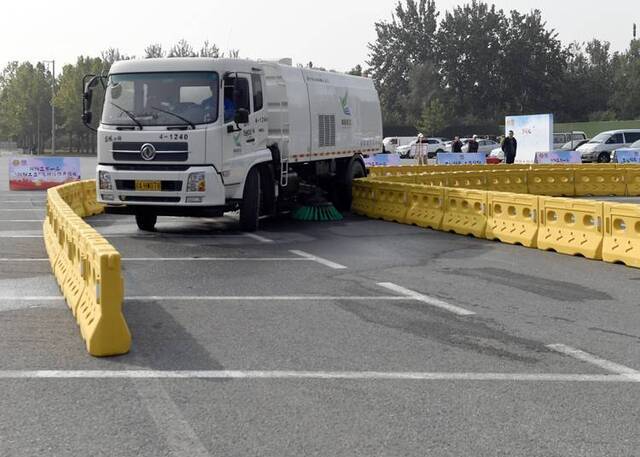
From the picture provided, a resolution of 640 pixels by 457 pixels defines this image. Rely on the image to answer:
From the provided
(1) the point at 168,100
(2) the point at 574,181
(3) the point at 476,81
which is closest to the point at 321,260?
(1) the point at 168,100

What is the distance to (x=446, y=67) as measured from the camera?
112 m

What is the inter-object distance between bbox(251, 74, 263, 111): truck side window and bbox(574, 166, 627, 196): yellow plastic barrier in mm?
12663

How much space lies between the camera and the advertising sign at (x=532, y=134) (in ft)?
139

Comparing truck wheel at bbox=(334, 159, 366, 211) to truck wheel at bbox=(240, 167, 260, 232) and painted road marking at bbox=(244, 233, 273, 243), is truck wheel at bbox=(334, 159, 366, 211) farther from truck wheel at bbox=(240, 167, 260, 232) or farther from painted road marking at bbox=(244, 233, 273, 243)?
painted road marking at bbox=(244, 233, 273, 243)

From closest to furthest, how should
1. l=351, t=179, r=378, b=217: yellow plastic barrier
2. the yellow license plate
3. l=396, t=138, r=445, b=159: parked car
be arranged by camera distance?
the yellow license plate < l=351, t=179, r=378, b=217: yellow plastic barrier < l=396, t=138, r=445, b=159: parked car

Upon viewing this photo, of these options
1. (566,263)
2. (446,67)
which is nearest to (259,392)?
(566,263)

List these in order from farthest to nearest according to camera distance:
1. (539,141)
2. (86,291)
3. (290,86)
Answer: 1. (539,141)
2. (290,86)
3. (86,291)

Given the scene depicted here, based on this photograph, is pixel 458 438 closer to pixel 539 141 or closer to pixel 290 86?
pixel 290 86

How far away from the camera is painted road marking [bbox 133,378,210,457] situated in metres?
4.79

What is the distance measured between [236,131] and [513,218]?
4.67 m

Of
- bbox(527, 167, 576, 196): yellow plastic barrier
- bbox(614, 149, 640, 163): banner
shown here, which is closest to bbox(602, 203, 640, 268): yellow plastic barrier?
bbox(527, 167, 576, 196): yellow plastic barrier

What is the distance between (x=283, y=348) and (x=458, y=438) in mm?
2410

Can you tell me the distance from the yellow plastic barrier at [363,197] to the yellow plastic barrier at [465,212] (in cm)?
300

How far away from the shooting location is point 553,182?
2525cm
